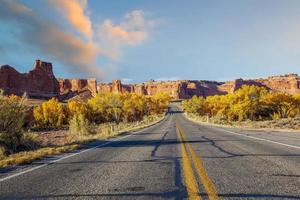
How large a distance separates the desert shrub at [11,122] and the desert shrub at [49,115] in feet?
214

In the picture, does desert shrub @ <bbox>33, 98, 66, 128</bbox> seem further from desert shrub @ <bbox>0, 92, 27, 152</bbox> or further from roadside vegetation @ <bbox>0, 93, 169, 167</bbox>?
desert shrub @ <bbox>0, 92, 27, 152</bbox>

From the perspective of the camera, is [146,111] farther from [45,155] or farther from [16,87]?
[45,155]

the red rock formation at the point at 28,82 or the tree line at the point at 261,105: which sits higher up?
the red rock formation at the point at 28,82

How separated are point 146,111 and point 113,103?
5611 centimetres

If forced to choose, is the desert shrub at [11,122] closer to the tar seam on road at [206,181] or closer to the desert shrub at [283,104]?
the tar seam on road at [206,181]

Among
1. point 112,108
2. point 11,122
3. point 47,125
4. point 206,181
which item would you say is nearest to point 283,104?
point 112,108

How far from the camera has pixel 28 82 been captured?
608 ft

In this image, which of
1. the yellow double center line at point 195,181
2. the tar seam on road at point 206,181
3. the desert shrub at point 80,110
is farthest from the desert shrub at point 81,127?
the desert shrub at point 80,110

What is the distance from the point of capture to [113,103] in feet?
254

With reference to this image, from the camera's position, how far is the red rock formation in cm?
17275

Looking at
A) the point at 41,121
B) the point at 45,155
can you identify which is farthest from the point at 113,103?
the point at 45,155

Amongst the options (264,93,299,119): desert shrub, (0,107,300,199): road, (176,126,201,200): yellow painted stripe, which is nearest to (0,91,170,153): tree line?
(0,107,300,199): road

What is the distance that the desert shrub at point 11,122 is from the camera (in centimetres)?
1507

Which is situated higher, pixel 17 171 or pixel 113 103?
pixel 113 103
